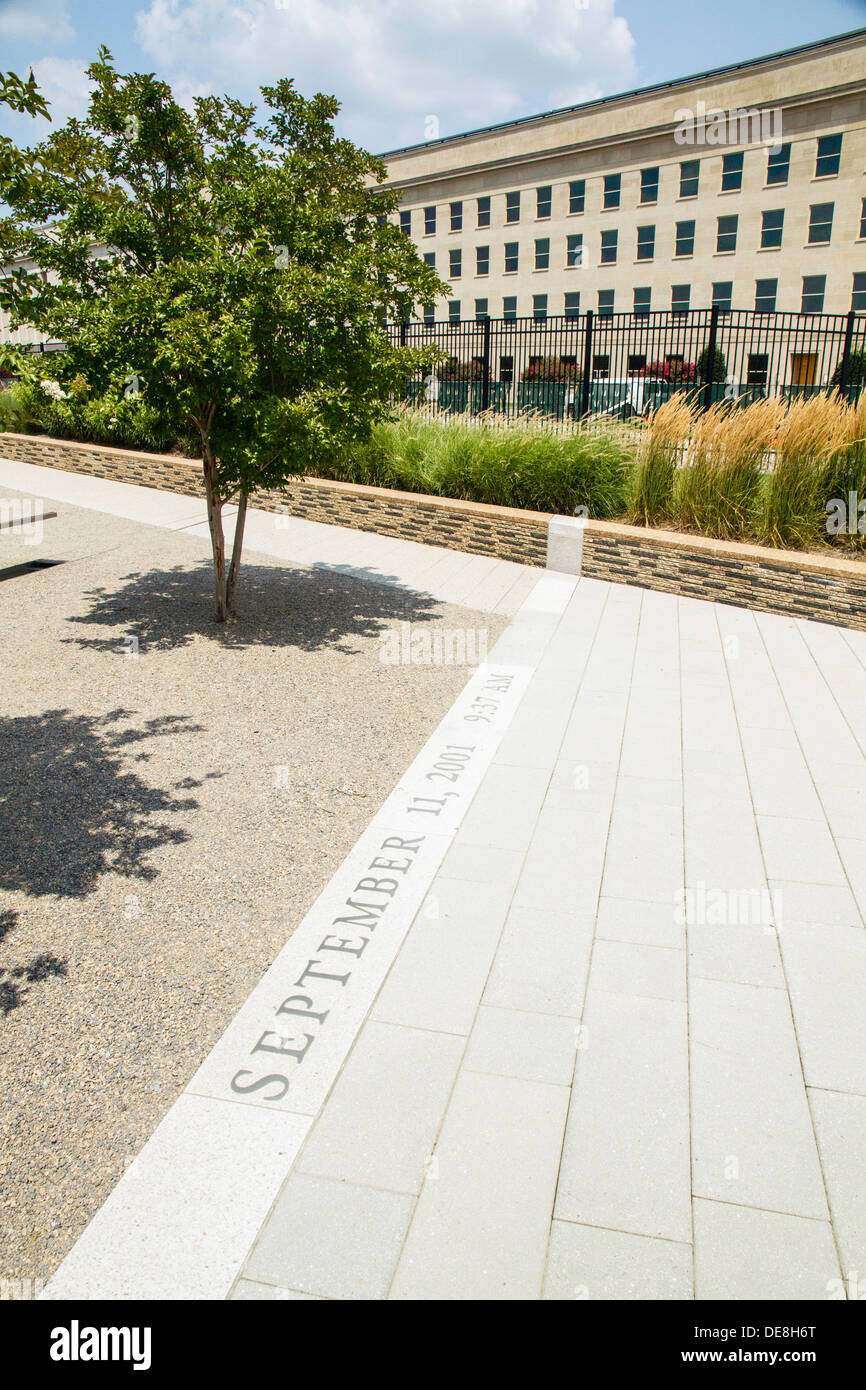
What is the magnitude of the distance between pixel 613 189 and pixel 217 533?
186 feet

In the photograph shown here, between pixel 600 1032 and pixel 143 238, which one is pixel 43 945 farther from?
pixel 143 238

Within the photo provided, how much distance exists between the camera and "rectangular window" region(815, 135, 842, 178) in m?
45.7

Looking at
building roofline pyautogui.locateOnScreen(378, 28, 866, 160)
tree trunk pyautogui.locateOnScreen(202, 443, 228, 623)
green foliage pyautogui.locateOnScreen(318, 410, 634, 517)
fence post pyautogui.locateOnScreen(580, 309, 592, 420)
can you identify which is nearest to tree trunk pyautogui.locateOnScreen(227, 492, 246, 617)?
tree trunk pyautogui.locateOnScreen(202, 443, 228, 623)

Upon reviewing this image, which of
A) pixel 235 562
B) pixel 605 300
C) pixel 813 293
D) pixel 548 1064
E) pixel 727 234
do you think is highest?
pixel 727 234

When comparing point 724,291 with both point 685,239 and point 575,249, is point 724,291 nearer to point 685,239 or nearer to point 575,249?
point 685,239

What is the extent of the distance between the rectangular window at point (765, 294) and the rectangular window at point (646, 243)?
7356 mm

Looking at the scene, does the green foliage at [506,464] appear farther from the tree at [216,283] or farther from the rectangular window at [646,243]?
the rectangular window at [646,243]

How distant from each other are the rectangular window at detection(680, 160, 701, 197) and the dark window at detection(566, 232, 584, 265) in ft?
22.9

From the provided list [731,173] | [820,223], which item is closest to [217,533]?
[820,223]

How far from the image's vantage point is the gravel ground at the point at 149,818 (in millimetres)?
3148

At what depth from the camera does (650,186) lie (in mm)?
52188

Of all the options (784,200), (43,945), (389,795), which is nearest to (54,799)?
(43,945)

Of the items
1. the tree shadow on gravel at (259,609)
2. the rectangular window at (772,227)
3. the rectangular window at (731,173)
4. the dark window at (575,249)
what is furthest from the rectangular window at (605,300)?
the tree shadow on gravel at (259,609)
